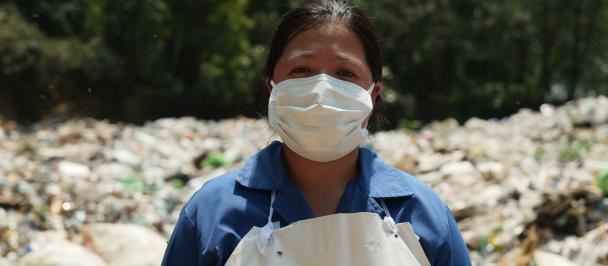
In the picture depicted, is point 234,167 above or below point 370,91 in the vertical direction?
below

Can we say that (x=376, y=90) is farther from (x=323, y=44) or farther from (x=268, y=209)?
(x=268, y=209)

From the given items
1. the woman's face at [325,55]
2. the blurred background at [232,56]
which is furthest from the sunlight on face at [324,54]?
the blurred background at [232,56]

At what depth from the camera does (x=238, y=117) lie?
17500 mm

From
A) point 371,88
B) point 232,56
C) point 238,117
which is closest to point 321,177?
point 371,88

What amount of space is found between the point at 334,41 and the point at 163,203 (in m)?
4.17

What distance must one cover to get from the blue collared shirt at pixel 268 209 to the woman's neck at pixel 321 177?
0.08ft

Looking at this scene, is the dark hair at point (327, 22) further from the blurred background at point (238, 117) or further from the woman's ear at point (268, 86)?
the blurred background at point (238, 117)

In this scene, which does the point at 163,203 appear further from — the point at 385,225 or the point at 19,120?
the point at 19,120

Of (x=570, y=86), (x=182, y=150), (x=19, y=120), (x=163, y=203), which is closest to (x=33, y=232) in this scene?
(x=163, y=203)

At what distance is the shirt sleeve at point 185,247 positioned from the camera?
4.37 feet

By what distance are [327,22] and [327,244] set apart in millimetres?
458

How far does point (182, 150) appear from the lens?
877 cm

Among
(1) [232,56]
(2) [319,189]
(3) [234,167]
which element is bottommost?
(1) [232,56]

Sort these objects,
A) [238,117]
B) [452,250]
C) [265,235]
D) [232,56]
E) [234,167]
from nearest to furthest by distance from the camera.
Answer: [265,235]
[452,250]
[234,167]
[238,117]
[232,56]
